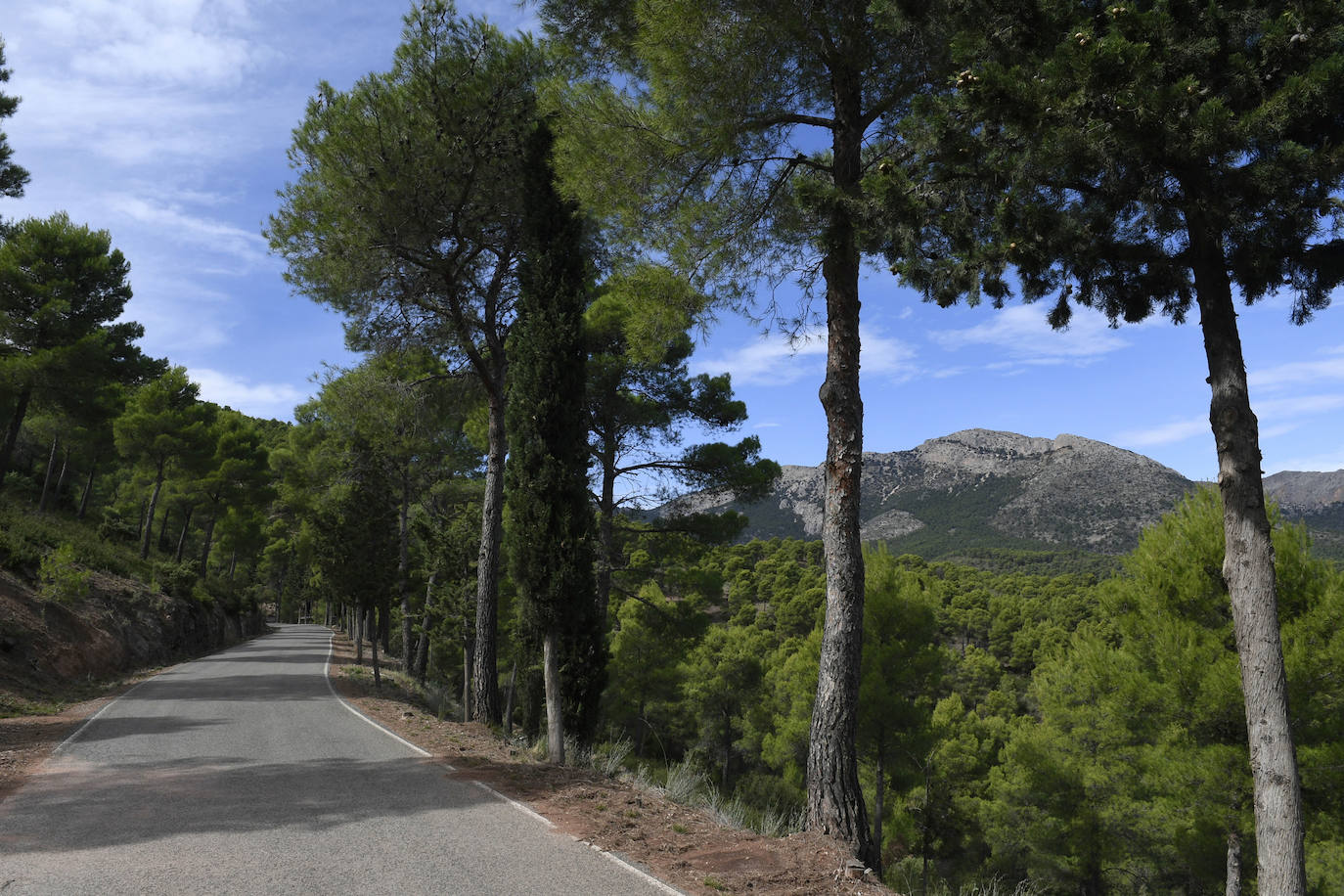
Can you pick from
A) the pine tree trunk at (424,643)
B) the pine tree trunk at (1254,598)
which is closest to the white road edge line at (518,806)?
the pine tree trunk at (1254,598)

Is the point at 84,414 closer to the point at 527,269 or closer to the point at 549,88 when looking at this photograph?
the point at 527,269

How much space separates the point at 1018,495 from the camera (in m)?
158

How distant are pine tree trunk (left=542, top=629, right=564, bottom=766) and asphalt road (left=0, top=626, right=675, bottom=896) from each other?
1538 millimetres

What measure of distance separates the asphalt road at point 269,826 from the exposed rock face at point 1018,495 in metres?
114

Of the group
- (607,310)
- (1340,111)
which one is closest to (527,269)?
(607,310)

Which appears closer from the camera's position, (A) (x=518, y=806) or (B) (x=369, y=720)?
(A) (x=518, y=806)

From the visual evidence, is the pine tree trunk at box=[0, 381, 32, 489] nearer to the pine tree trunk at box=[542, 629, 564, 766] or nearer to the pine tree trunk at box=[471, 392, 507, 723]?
the pine tree trunk at box=[471, 392, 507, 723]

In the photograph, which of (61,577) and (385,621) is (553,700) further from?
(385,621)

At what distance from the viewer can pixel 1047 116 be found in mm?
5336

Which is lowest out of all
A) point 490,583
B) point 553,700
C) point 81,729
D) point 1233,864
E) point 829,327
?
point 1233,864

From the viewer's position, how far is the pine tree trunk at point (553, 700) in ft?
30.1

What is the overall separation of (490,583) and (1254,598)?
10.6 m

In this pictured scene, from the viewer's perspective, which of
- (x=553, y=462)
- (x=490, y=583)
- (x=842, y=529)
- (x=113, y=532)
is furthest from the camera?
(x=113, y=532)

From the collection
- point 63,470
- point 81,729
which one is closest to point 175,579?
point 63,470
